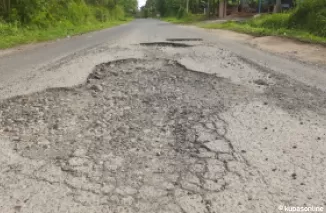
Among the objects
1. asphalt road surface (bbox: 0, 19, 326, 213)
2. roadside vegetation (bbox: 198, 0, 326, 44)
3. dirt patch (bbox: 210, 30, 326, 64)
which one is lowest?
asphalt road surface (bbox: 0, 19, 326, 213)

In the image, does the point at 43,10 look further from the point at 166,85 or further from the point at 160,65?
the point at 166,85

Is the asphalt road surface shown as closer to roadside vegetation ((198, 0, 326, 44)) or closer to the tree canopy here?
roadside vegetation ((198, 0, 326, 44))

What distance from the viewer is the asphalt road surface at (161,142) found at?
1.79 m

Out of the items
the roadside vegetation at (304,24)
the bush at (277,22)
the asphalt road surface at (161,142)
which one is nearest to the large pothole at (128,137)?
the asphalt road surface at (161,142)

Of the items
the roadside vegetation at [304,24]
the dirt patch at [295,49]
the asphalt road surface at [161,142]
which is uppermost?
the roadside vegetation at [304,24]

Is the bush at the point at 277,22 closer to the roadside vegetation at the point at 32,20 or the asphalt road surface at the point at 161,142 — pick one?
the asphalt road surface at the point at 161,142

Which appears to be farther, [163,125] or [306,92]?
[306,92]

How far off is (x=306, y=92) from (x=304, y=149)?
1.78 metres

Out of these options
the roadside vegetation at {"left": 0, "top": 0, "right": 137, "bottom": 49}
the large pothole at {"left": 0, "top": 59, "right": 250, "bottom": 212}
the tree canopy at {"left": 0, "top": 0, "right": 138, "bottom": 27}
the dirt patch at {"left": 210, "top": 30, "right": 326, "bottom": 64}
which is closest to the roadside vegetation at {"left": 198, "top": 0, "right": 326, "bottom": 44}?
the dirt patch at {"left": 210, "top": 30, "right": 326, "bottom": 64}

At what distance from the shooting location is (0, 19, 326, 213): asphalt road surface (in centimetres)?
179

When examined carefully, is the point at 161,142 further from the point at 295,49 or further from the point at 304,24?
the point at 304,24

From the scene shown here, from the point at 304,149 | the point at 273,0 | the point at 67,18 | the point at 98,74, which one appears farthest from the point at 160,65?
the point at 273,0

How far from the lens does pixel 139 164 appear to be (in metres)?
2.18

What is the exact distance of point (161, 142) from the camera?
255cm
